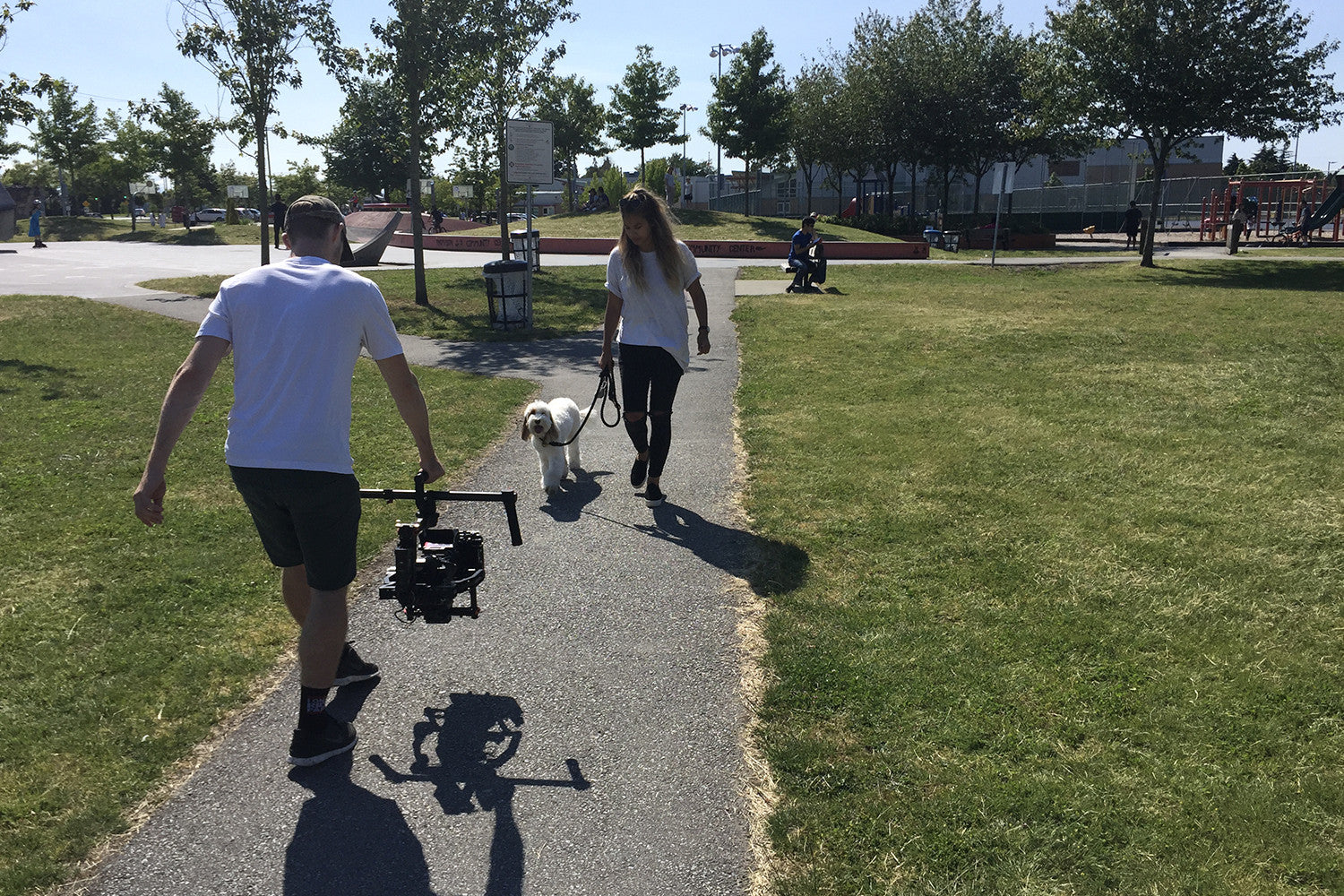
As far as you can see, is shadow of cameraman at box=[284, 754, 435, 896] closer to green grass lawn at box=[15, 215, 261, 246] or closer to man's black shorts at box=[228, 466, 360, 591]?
man's black shorts at box=[228, 466, 360, 591]

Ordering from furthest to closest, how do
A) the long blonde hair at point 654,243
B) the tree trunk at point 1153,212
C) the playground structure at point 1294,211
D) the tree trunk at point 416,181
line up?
the playground structure at point 1294,211 < the tree trunk at point 1153,212 < the tree trunk at point 416,181 < the long blonde hair at point 654,243

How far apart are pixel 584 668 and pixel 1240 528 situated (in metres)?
4.07

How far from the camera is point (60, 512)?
234 inches

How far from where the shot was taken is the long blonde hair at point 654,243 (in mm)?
5562

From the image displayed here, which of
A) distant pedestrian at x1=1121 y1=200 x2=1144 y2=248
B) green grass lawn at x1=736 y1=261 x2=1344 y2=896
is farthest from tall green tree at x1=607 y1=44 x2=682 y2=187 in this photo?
green grass lawn at x1=736 y1=261 x2=1344 y2=896

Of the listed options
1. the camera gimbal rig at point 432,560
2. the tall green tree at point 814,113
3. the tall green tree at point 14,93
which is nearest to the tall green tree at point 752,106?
the tall green tree at point 814,113

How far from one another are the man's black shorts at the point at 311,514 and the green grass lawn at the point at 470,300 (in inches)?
427

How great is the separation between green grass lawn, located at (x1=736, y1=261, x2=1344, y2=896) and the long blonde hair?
162 cm

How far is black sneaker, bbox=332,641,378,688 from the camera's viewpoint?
150 inches

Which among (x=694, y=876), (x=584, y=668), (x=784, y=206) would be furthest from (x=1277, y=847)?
(x=784, y=206)

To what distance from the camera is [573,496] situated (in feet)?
21.3

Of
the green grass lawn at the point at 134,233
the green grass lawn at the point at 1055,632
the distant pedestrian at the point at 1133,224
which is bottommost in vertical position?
the green grass lawn at the point at 1055,632

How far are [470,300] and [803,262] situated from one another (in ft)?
21.9

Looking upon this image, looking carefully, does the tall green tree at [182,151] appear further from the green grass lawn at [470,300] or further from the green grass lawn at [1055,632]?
the green grass lawn at [1055,632]
